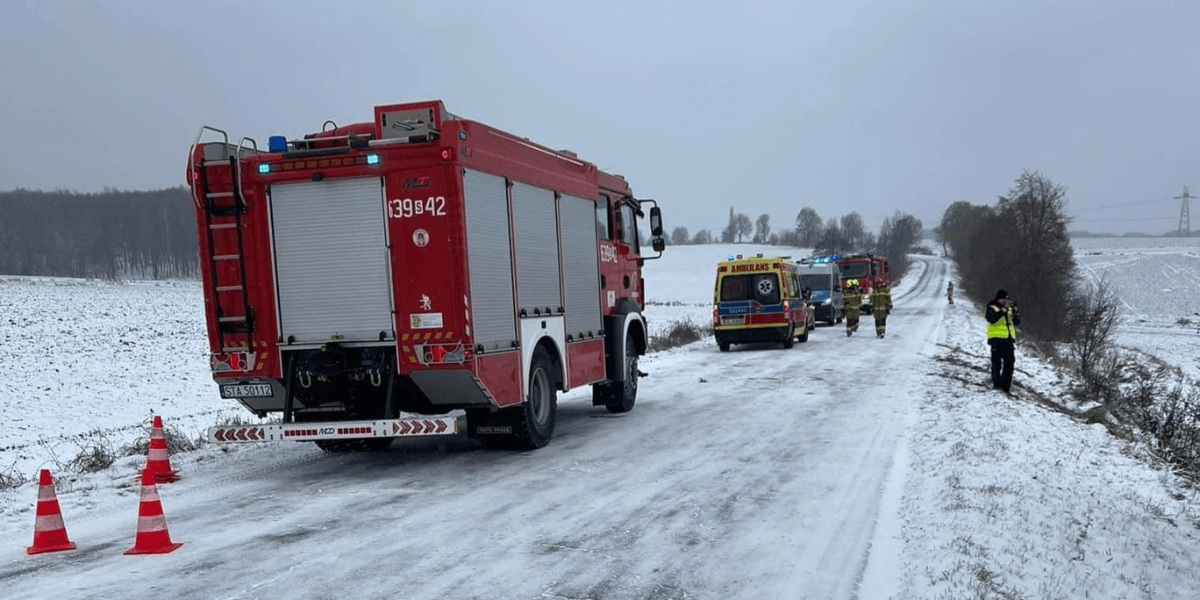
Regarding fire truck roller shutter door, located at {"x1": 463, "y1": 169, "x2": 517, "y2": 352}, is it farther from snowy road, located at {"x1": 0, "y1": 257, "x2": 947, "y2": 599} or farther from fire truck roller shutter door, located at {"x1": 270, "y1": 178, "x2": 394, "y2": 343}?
snowy road, located at {"x1": 0, "y1": 257, "x2": 947, "y2": 599}

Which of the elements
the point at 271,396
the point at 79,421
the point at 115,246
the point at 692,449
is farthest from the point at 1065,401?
the point at 115,246

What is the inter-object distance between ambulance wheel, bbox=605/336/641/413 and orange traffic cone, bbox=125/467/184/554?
7.27 meters

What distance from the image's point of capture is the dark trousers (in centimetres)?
1363

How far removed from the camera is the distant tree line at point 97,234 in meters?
88.9

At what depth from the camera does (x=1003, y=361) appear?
14.0 meters

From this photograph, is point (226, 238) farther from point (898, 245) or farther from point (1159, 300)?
point (898, 245)

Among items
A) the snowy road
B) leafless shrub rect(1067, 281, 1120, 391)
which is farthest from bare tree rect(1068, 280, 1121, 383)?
the snowy road

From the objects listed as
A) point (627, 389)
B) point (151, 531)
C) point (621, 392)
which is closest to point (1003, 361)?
point (627, 389)

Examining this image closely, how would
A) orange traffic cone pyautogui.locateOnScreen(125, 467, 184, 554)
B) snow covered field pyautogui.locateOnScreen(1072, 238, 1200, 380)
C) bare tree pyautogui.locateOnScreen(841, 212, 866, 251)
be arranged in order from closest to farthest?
orange traffic cone pyautogui.locateOnScreen(125, 467, 184, 554), snow covered field pyautogui.locateOnScreen(1072, 238, 1200, 380), bare tree pyautogui.locateOnScreen(841, 212, 866, 251)

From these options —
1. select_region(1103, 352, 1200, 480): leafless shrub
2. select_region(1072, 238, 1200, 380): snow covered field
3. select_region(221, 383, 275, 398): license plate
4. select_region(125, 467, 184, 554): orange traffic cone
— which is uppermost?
select_region(221, 383, 275, 398): license plate

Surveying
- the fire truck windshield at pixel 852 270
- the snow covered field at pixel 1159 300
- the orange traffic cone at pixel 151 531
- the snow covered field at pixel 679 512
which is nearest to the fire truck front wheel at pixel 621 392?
the snow covered field at pixel 679 512

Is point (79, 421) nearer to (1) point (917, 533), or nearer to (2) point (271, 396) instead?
(2) point (271, 396)

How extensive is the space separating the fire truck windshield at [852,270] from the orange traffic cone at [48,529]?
130 ft

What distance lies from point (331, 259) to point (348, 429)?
1.56 meters
